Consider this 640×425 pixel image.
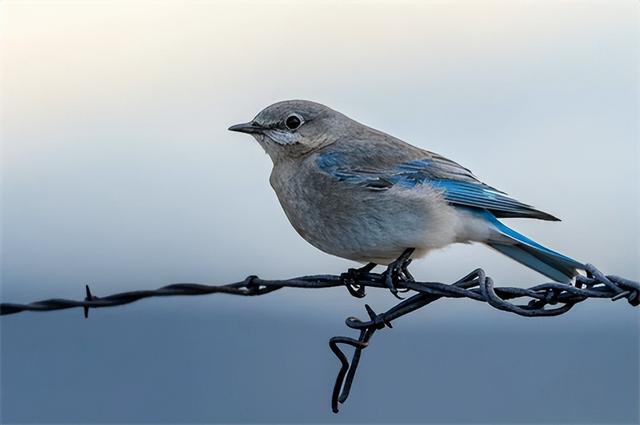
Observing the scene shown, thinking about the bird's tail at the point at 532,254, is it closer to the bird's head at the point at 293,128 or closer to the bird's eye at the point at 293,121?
the bird's head at the point at 293,128

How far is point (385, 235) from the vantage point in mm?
5441

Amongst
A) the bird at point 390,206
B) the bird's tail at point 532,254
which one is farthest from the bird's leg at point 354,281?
the bird's tail at point 532,254

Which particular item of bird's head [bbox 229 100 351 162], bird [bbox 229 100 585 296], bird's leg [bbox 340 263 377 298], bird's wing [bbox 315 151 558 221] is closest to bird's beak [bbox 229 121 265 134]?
bird's head [bbox 229 100 351 162]

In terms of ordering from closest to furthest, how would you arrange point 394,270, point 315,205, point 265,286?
1. point 265,286
2. point 394,270
3. point 315,205

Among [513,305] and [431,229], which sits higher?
[431,229]

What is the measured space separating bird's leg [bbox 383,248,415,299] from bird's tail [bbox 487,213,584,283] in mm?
576

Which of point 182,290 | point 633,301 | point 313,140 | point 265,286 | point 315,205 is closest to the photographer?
point 633,301

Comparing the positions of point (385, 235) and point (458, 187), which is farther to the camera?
point (458, 187)

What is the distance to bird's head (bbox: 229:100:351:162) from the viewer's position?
633 cm

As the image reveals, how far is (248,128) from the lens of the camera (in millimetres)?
6355

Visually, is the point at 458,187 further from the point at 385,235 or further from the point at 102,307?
the point at 102,307

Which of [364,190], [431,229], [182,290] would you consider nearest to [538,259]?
[431,229]

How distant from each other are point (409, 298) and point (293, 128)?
244 cm

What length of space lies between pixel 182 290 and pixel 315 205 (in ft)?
5.55
